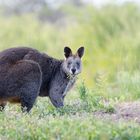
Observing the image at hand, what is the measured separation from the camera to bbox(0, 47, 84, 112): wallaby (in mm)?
9945

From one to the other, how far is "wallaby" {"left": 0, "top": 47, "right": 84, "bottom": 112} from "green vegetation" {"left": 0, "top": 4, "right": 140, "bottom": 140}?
0.65ft

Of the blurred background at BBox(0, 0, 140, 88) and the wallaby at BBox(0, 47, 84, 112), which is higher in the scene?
the wallaby at BBox(0, 47, 84, 112)

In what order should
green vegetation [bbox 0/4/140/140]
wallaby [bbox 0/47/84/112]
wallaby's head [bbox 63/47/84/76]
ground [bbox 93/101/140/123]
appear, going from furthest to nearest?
wallaby's head [bbox 63/47/84/76], wallaby [bbox 0/47/84/112], ground [bbox 93/101/140/123], green vegetation [bbox 0/4/140/140]

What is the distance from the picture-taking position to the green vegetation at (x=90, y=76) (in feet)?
25.8

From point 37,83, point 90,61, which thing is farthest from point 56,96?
point 90,61

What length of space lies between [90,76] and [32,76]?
1041cm

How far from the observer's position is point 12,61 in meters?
10.2

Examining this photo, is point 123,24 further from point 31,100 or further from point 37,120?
point 37,120

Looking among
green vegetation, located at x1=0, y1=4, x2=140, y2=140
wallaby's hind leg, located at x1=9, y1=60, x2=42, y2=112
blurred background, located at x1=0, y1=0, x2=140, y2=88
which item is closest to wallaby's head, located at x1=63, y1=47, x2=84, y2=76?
green vegetation, located at x1=0, y1=4, x2=140, y2=140

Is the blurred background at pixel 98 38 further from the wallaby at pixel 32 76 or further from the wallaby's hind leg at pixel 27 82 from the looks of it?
the wallaby's hind leg at pixel 27 82

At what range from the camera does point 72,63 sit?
36.2 ft

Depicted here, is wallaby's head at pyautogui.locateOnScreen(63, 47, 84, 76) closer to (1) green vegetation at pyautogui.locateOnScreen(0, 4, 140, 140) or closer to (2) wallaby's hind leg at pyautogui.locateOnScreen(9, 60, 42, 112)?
(1) green vegetation at pyautogui.locateOnScreen(0, 4, 140, 140)

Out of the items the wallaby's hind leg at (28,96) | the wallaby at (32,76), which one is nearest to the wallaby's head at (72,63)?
the wallaby at (32,76)

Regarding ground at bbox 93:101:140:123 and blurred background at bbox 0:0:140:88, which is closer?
ground at bbox 93:101:140:123
